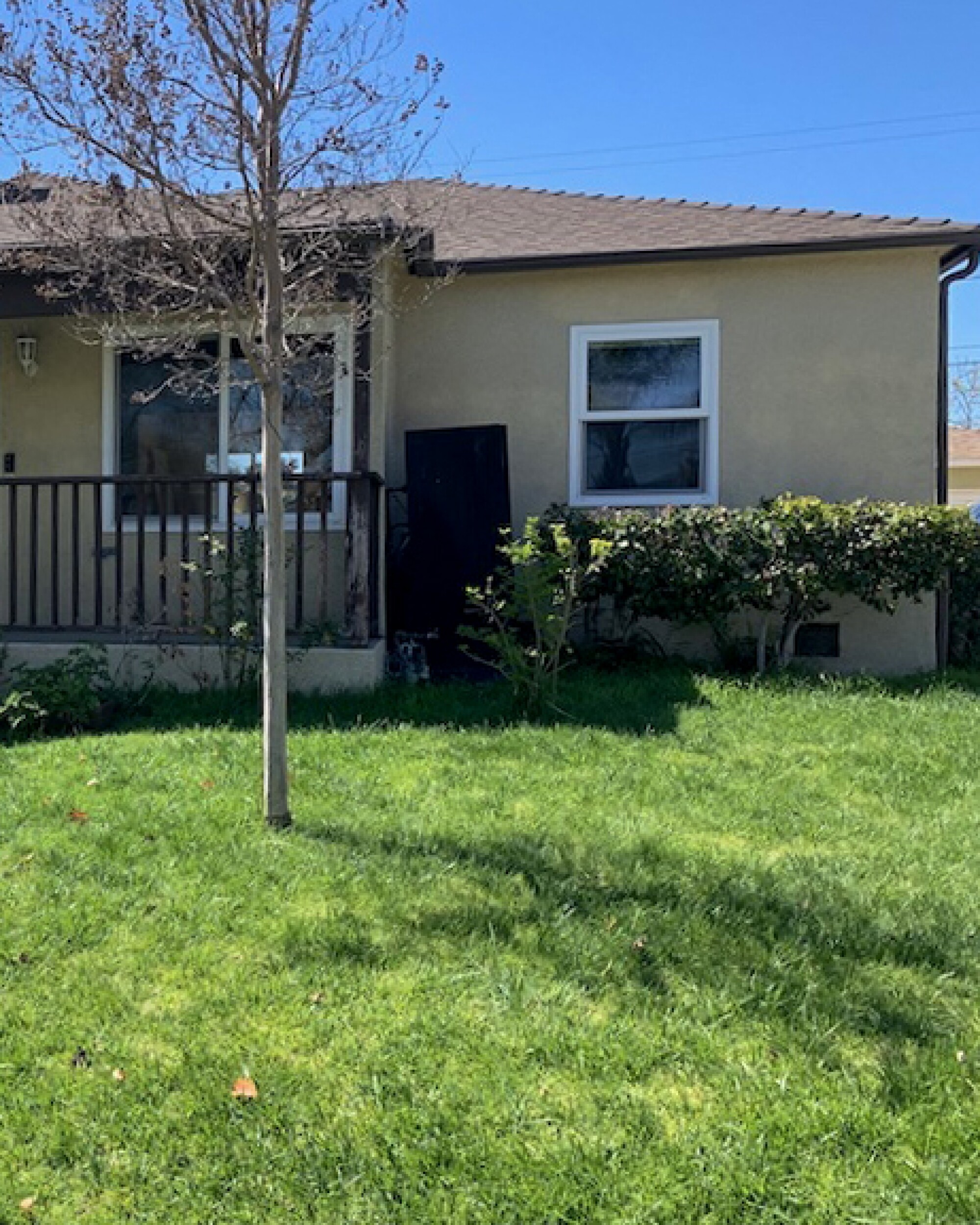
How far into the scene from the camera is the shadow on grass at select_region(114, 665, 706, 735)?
5602 mm

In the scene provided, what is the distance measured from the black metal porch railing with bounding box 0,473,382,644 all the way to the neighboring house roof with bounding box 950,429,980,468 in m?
15.9

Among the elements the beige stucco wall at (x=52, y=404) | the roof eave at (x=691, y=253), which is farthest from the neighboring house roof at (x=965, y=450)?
the beige stucco wall at (x=52, y=404)

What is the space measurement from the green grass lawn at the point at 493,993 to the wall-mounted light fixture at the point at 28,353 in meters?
4.44

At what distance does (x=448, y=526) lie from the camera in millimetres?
7215

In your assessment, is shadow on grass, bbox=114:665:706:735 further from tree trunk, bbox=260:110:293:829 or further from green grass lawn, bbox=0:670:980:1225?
tree trunk, bbox=260:110:293:829

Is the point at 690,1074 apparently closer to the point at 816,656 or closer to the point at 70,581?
the point at 816,656

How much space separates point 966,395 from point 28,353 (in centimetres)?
3519

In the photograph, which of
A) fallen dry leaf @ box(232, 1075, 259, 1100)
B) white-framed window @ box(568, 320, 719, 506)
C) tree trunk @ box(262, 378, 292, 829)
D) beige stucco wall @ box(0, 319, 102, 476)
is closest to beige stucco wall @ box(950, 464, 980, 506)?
white-framed window @ box(568, 320, 719, 506)

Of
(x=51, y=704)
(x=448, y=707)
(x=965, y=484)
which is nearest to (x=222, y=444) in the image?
(x=51, y=704)

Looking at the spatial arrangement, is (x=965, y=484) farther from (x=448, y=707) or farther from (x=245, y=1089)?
(x=245, y=1089)

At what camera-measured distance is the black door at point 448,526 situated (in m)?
7.16

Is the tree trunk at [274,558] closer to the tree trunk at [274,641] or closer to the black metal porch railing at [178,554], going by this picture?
the tree trunk at [274,641]

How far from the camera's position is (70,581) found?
782cm

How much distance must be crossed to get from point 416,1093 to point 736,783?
2.66 metres
